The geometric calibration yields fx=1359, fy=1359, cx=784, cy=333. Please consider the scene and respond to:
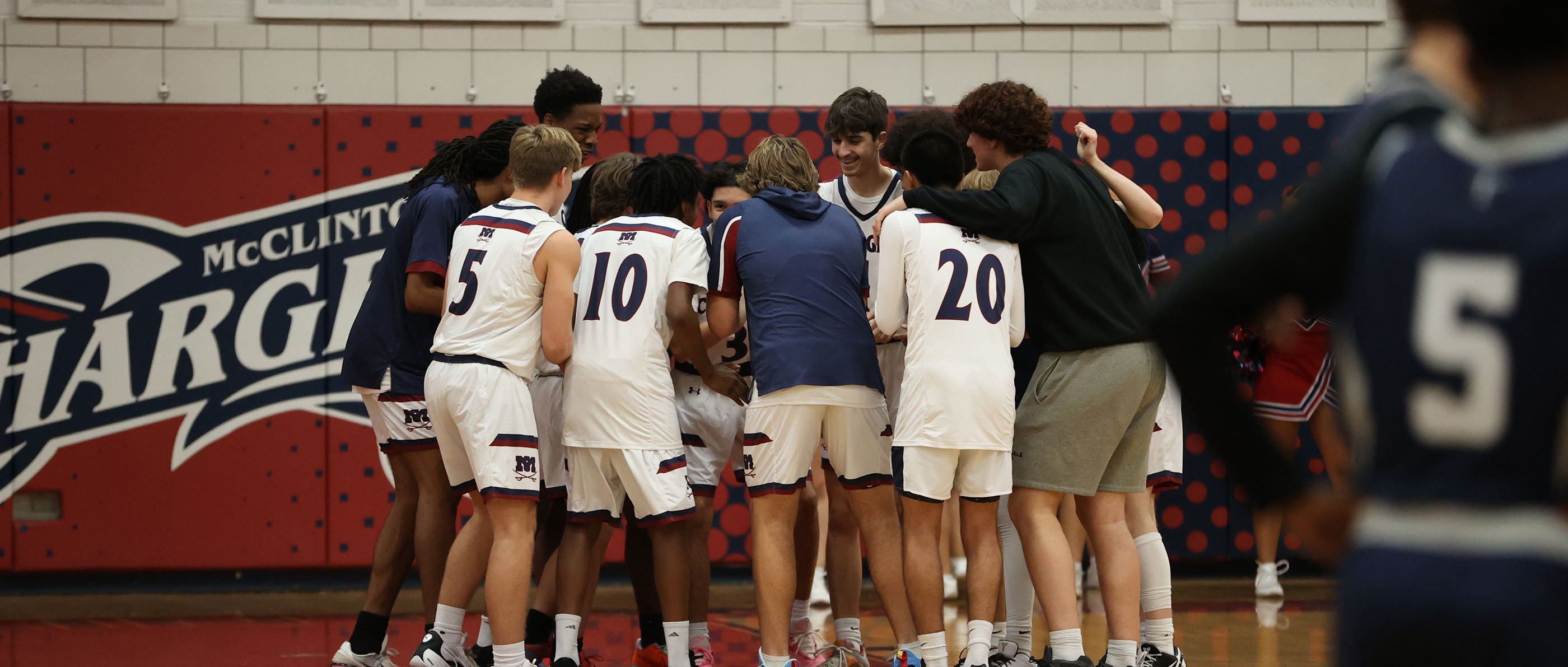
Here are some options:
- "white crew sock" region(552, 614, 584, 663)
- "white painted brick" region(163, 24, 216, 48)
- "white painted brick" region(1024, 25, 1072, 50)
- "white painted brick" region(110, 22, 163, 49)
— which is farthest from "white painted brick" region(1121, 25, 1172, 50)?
"white painted brick" region(110, 22, 163, 49)

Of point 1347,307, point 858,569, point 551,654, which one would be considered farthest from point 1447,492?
point 551,654

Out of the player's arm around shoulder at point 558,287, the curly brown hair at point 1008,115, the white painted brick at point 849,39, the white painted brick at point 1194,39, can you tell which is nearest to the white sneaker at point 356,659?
the player's arm around shoulder at point 558,287

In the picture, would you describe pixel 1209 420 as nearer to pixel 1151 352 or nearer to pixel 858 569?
pixel 1151 352

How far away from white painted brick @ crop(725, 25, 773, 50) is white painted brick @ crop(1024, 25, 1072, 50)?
1.42m

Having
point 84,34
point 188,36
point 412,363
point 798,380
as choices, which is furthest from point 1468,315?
point 84,34

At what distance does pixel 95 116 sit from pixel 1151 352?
524 cm

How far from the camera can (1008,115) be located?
449 centimetres

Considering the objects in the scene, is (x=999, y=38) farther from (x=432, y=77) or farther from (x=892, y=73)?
(x=432, y=77)

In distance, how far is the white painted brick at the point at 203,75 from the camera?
22.8 feet

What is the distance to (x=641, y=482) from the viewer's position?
176 inches

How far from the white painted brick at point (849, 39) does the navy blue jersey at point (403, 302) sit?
289 centimetres

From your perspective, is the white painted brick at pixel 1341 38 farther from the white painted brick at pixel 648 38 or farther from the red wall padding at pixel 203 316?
the white painted brick at pixel 648 38

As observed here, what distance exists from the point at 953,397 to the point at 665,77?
3.54 m

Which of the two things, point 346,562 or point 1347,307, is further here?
point 346,562
